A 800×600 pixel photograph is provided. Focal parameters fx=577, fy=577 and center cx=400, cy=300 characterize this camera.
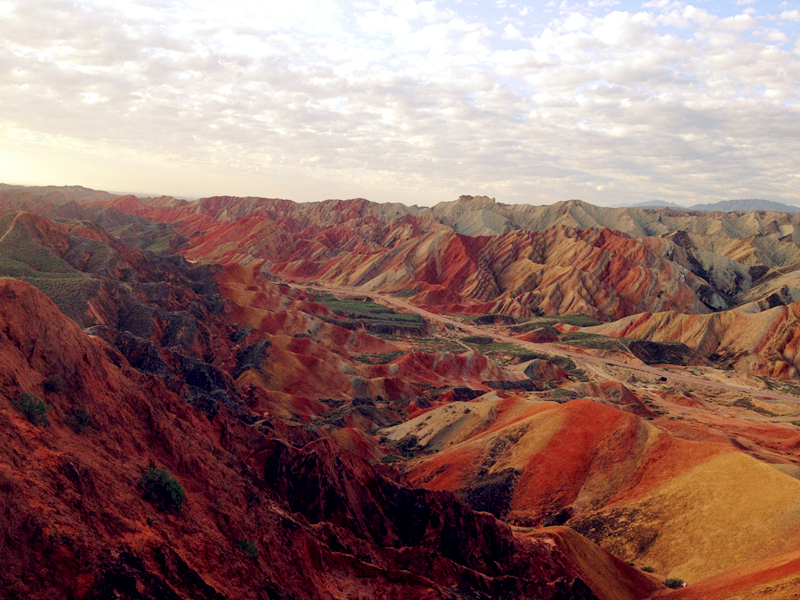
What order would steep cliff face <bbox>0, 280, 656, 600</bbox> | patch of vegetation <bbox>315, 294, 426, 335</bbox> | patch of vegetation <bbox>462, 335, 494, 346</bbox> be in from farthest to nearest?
1. patch of vegetation <bbox>462, 335, 494, 346</bbox>
2. patch of vegetation <bbox>315, 294, 426, 335</bbox>
3. steep cliff face <bbox>0, 280, 656, 600</bbox>

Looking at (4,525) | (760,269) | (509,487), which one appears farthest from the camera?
(760,269)

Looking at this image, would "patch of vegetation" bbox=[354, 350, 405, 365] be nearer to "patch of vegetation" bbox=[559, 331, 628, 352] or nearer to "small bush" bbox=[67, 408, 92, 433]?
"patch of vegetation" bbox=[559, 331, 628, 352]

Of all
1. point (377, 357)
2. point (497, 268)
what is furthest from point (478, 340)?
point (497, 268)

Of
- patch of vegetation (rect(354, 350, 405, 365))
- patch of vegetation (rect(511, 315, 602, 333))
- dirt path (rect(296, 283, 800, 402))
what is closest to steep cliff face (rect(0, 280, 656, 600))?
patch of vegetation (rect(354, 350, 405, 365))

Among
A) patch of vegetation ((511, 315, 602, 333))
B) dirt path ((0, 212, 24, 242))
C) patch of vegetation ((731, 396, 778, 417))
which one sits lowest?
patch of vegetation ((731, 396, 778, 417))

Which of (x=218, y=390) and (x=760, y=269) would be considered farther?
(x=760, y=269)

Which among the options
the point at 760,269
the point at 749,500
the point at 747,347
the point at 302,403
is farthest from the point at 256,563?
the point at 760,269

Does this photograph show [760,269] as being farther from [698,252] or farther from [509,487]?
[509,487]

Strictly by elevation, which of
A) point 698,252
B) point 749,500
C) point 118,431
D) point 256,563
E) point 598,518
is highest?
point 698,252
